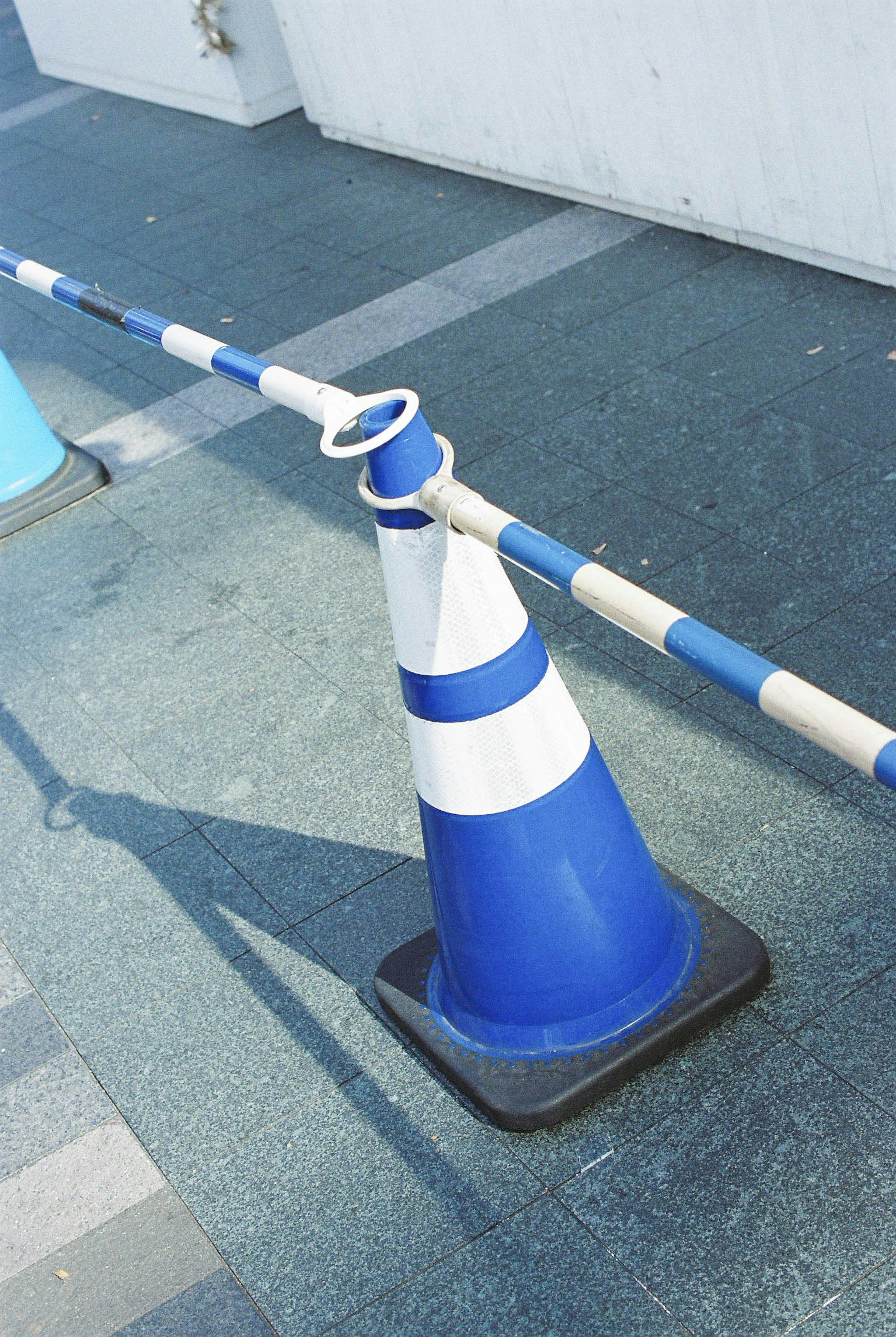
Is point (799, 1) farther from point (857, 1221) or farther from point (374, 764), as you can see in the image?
point (857, 1221)

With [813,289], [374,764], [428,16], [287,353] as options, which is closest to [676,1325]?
[374,764]

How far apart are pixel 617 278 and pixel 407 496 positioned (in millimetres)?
5118

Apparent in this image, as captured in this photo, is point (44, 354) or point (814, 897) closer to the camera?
point (814, 897)

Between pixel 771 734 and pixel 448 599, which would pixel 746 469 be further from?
pixel 448 599

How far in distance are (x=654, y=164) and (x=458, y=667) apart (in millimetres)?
5698

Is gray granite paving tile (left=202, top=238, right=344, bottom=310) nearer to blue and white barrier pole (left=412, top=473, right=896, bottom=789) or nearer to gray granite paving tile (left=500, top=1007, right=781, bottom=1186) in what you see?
blue and white barrier pole (left=412, top=473, right=896, bottom=789)

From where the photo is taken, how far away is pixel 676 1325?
293 centimetres

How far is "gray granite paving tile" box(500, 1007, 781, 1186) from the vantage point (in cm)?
335

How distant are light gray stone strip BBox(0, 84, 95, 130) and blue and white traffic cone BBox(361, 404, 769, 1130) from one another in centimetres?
1349

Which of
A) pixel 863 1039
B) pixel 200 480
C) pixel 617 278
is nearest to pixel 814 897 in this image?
pixel 863 1039

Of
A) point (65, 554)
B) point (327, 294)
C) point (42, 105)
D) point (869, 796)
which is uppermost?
point (42, 105)

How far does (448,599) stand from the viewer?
10.2 feet

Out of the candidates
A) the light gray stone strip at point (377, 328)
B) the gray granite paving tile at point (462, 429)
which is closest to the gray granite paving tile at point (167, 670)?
the gray granite paving tile at point (462, 429)

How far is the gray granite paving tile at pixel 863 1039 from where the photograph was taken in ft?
10.8
